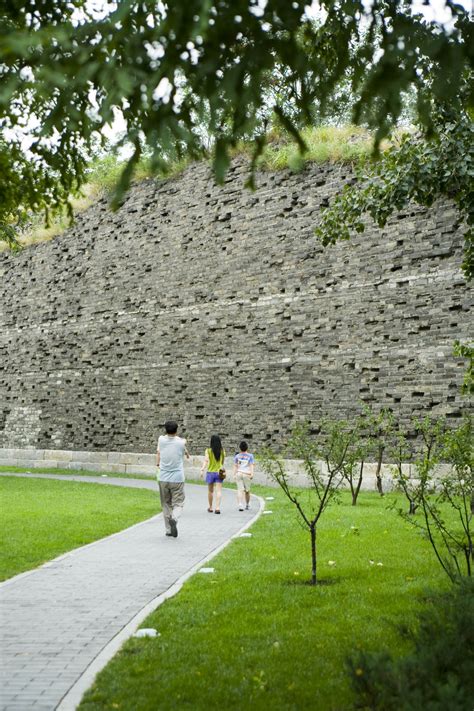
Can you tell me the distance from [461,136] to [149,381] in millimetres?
17949

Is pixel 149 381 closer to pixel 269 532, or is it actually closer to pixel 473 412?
pixel 473 412

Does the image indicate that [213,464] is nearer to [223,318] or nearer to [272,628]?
[272,628]

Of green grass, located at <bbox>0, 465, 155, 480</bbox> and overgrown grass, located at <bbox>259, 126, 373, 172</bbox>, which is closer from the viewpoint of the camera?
overgrown grass, located at <bbox>259, 126, 373, 172</bbox>

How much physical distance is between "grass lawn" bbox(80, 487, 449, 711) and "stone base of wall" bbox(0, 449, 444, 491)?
11861mm

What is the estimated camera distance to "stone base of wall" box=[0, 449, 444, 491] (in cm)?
2209

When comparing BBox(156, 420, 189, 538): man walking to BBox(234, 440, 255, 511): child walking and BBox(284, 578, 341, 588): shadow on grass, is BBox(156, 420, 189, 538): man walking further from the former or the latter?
BBox(284, 578, 341, 588): shadow on grass

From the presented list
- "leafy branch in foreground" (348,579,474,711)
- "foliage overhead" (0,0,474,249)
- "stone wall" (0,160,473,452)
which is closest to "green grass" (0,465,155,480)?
"stone wall" (0,160,473,452)

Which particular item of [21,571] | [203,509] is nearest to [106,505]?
[203,509]

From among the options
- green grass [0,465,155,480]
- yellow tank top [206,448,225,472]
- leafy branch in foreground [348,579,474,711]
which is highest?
yellow tank top [206,448,225,472]

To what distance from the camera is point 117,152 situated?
131 inches

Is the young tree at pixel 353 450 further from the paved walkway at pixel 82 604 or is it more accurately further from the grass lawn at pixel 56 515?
the grass lawn at pixel 56 515

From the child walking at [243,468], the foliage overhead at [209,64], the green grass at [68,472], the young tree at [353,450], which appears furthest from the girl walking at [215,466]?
the foliage overhead at [209,64]

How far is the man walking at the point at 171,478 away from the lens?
10.9m

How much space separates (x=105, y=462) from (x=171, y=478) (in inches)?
613
